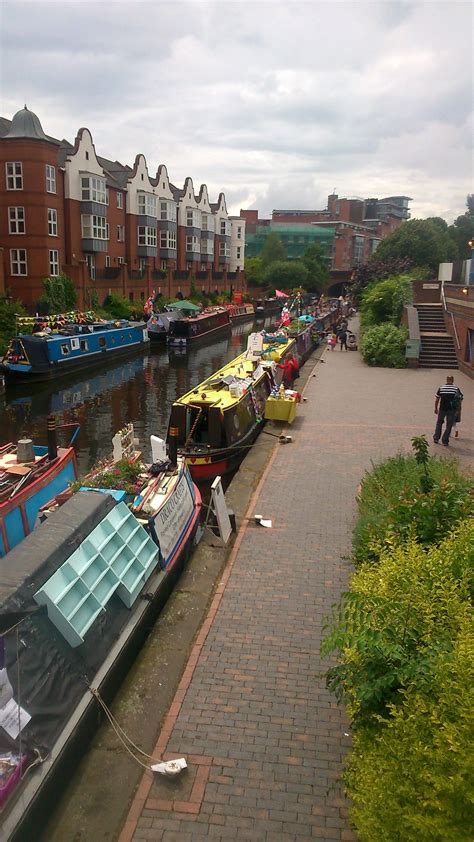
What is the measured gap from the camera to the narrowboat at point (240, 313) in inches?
2291

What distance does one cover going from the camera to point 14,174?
118ft

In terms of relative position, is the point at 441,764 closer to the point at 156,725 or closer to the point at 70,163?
the point at 156,725

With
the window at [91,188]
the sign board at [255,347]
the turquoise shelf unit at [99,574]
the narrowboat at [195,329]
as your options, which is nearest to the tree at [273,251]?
the narrowboat at [195,329]

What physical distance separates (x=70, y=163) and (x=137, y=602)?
3957 cm

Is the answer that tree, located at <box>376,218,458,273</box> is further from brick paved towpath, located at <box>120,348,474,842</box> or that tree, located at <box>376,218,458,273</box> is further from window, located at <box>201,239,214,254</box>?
brick paved towpath, located at <box>120,348,474,842</box>

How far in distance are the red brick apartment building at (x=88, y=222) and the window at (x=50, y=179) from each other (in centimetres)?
6

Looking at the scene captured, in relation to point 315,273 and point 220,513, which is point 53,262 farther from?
point 315,273

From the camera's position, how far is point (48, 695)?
16.3ft

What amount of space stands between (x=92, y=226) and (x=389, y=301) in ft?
69.6

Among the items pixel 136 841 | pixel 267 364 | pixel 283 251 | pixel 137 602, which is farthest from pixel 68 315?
pixel 283 251

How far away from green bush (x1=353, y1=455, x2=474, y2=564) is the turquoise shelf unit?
254cm

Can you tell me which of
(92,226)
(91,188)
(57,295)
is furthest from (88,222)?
(57,295)

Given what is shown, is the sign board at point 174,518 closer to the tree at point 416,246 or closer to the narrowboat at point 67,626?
the narrowboat at point 67,626

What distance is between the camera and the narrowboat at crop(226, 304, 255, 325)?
191 feet
